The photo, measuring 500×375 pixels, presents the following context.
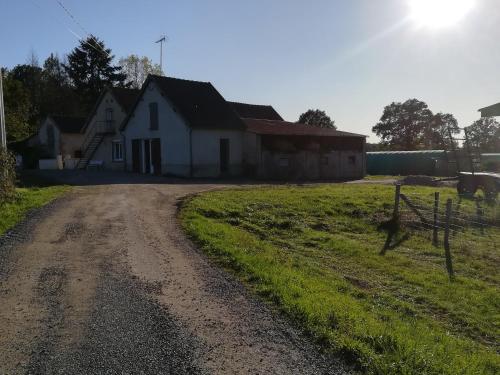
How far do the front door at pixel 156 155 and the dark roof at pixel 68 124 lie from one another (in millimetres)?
15446

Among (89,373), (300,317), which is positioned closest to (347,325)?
(300,317)

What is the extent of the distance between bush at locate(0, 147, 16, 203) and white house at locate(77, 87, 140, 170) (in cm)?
2024

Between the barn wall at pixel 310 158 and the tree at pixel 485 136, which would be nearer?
the tree at pixel 485 136

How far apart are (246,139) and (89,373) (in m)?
26.7

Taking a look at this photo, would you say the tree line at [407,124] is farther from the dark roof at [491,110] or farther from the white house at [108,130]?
the dark roof at [491,110]

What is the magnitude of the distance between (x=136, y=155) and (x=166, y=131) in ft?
14.0

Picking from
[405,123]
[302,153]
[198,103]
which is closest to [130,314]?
[198,103]

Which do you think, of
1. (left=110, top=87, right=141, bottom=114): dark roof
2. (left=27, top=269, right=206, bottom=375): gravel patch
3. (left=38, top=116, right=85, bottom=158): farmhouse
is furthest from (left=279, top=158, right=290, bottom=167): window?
(left=27, top=269, right=206, bottom=375): gravel patch

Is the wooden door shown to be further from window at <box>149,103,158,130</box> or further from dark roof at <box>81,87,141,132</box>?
dark roof at <box>81,87,141,132</box>

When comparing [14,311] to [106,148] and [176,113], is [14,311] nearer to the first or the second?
[176,113]

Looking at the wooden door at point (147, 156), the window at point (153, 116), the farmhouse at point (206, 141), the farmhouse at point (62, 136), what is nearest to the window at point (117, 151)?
the farmhouse at point (206, 141)

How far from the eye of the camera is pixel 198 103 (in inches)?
1190

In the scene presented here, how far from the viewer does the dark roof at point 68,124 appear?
4281 cm

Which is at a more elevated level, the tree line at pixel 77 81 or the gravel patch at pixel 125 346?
the tree line at pixel 77 81
